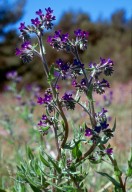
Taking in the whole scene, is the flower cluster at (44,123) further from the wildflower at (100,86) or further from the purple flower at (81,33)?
the purple flower at (81,33)

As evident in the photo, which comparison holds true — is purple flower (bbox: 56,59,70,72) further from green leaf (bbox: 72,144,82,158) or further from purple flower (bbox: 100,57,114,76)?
green leaf (bbox: 72,144,82,158)

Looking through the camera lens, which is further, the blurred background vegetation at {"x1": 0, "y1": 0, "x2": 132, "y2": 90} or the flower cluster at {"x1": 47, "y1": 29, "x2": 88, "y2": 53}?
the blurred background vegetation at {"x1": 0, "y1": 0, "x2": 132, "y2": 90}

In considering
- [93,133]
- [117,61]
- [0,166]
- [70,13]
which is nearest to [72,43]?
[93,133]

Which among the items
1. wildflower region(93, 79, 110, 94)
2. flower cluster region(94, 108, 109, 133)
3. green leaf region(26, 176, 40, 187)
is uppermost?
wildflower region(93, 79, 110, 94)

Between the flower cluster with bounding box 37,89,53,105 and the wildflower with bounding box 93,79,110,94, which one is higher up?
the wildflower with bounding box 93,79,110,94

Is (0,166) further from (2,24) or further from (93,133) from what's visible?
(2,24)

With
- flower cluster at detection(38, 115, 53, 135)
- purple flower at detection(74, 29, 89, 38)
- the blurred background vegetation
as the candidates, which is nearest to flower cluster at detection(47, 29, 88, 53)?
purple flower at detection(74, 29, 89, 38)

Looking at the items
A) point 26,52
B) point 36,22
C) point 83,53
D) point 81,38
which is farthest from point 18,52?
point 83,53

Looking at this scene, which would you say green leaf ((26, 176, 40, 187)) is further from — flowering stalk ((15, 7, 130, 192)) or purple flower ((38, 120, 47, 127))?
purple flower ((38, 120, 47, 127))

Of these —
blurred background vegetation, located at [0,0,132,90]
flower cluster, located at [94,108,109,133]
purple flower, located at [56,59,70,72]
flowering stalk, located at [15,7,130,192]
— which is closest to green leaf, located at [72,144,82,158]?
flowering stalk, located at [15,7,130,192]
